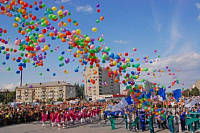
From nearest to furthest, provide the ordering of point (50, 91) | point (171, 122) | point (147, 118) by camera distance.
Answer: point (171, 122), point (147, 118), point (50, 91)

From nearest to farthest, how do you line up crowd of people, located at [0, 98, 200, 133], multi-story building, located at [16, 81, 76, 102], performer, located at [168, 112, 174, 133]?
performer, located at [168, 112, 174, 133] < crowd of people, located at [0, 98, 200, 133] < multi-story building, located at [16, 81, 76, 102]

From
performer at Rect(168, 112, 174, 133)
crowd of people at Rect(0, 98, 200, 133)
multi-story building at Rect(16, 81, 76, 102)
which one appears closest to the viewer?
performer at Rect(168, 112, 174, 133)

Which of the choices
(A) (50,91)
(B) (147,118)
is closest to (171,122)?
(B) (147,118)

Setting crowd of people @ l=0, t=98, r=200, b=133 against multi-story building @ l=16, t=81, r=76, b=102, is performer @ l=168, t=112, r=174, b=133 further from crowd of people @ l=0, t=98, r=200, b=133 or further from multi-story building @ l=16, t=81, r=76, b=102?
multi-story building @ l=16, t=81, r=76, b=102

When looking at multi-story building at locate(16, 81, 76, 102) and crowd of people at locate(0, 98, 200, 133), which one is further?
multi-story building at locate(16, 81, 76, 102)

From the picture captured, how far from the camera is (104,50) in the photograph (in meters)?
13.3

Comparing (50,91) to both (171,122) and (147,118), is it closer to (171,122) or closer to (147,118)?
(147,118)

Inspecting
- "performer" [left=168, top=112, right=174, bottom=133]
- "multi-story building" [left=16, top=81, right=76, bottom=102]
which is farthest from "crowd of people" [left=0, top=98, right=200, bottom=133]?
"multi-story building" [left=16, top=81, right=76, bottom=102]

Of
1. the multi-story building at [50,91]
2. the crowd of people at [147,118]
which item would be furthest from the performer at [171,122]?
the multi-story building at [50,91]

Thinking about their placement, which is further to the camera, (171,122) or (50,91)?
(50,91)

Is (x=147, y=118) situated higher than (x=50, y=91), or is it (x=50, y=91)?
(x=147, y=118)

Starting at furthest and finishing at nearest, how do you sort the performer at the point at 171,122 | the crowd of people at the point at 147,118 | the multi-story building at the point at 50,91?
1. the multi-story building at the point at 50,91
2. the crowd of people at the point at 147,118
3. the performer at the point at 171,122

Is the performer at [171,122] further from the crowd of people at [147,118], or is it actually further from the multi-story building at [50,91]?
the multi-story building at [50,91]

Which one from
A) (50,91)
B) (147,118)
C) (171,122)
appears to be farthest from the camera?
(50,91)
